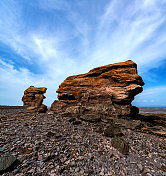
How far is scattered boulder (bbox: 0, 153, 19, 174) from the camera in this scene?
533 centimetres

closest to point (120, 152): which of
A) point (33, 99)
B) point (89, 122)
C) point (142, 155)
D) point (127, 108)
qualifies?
point (142, 155)

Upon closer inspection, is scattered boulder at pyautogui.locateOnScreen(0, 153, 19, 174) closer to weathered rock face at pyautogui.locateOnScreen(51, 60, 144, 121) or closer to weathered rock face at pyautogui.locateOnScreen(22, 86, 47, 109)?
weathered rock face at pyautogui.locateOnScreen(51, 60, 144, 121)

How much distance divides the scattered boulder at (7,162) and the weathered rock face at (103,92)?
1103 centimetres

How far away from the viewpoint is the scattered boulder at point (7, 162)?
5.33 m

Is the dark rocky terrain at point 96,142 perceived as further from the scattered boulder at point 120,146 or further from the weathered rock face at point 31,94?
the weathered rock face at point 31,94

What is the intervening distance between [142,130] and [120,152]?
7.56 m

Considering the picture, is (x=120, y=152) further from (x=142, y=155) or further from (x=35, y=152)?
(x=35, y=152)

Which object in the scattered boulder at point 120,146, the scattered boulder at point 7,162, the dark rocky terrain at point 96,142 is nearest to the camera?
the scattered boulder at point 7,162

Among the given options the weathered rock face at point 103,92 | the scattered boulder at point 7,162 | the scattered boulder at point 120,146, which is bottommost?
the scattered boulder at point 120,146

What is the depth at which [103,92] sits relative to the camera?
17641 mm

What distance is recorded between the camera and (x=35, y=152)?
6828 mm

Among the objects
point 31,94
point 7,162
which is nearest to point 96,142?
point 7,162

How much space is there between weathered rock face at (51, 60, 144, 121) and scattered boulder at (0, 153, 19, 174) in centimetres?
1103

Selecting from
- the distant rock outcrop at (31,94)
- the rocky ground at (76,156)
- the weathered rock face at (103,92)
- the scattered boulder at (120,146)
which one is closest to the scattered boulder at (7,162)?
the rocky ground at (76,156)
